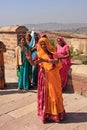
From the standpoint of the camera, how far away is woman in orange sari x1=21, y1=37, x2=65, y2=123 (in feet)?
17.4

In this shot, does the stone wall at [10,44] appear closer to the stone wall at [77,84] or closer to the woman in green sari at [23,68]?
the woman in green sari at [23,68]

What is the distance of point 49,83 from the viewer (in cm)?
541

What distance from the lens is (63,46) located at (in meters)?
7.14

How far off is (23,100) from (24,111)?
740 millimetres

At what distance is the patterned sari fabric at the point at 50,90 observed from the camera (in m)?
5.35

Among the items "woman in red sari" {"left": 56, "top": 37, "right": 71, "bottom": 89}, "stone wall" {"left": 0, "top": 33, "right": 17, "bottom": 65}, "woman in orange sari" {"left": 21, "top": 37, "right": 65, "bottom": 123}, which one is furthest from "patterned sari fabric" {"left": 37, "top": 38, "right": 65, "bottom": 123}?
"stone wall" {"left": 0, "top": 33, "right": 17, "bottom": 65}

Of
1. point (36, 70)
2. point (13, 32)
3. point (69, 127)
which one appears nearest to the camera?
point (69, 127)

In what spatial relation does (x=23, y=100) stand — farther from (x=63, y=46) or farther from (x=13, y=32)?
Result: (x=13, y=32)

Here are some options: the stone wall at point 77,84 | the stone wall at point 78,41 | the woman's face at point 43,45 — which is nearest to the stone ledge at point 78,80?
the stone wall at point 77,84

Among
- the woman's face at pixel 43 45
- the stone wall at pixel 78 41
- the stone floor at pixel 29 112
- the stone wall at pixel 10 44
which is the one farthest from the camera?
the stone wall at pixel 78 41

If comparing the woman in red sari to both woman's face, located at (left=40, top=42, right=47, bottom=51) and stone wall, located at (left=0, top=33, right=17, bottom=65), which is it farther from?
stone wall, located at (left=0, top=33, right=17, bottom=65)

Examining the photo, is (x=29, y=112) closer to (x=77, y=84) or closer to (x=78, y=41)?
(x=77, y=84)

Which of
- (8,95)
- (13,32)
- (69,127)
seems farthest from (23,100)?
(13,32)

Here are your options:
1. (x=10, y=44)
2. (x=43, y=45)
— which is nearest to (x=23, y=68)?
(x=10, y=44)
